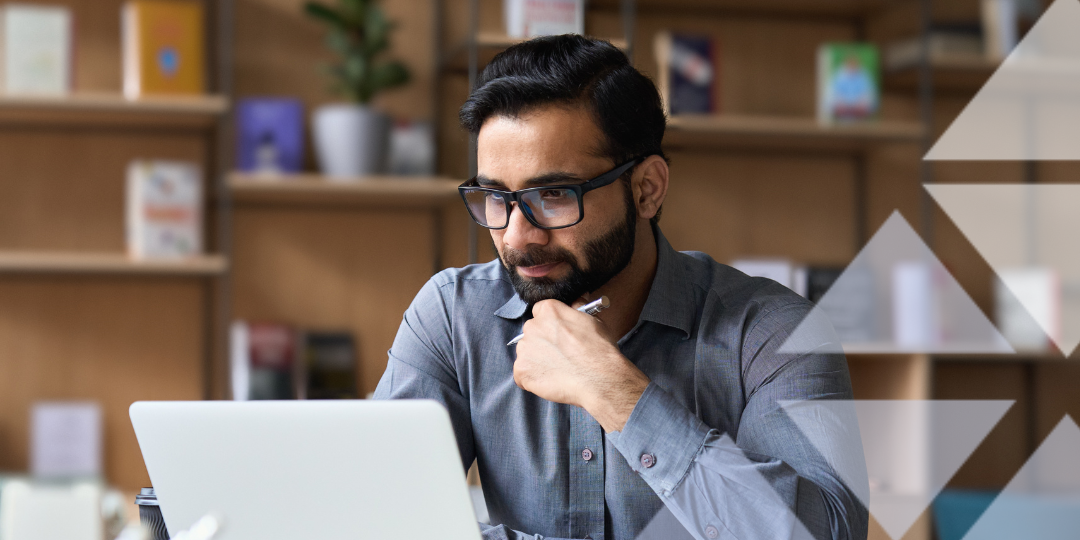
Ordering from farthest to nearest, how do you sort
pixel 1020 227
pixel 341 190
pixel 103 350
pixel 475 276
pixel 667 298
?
pixel 1020 227
pixel 103 350
pixel 341 190
pixel 475 276
pixel 667 298

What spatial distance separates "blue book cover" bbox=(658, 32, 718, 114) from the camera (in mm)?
2607

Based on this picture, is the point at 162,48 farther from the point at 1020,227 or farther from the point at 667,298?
the point at 1020,227

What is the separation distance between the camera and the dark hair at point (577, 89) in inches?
47.1

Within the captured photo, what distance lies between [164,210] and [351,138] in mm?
496

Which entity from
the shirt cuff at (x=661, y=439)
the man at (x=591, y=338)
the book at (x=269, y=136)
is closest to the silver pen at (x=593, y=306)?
the man at (x=591, y=338)

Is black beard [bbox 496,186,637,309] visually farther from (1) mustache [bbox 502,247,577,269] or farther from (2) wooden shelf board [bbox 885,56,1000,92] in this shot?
(2) wooden shelf board [bbox 885,56,1000,92]

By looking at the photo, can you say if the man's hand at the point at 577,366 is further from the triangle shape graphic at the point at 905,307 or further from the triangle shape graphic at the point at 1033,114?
the triangle shape graphic at the point at 1033,114

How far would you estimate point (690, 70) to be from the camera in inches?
103

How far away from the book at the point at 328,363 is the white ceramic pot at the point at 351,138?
43 cm

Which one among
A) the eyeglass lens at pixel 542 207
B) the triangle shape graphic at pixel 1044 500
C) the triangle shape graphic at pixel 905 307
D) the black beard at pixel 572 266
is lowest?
the triangle shape graphic at pixel 1044 500

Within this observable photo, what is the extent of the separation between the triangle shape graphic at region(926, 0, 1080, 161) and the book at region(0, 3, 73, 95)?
2.39 m

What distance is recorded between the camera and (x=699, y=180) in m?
2.79

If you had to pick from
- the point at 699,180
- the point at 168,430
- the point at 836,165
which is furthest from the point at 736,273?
the point at 836,165

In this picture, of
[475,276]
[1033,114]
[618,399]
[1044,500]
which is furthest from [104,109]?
[1033,114]
